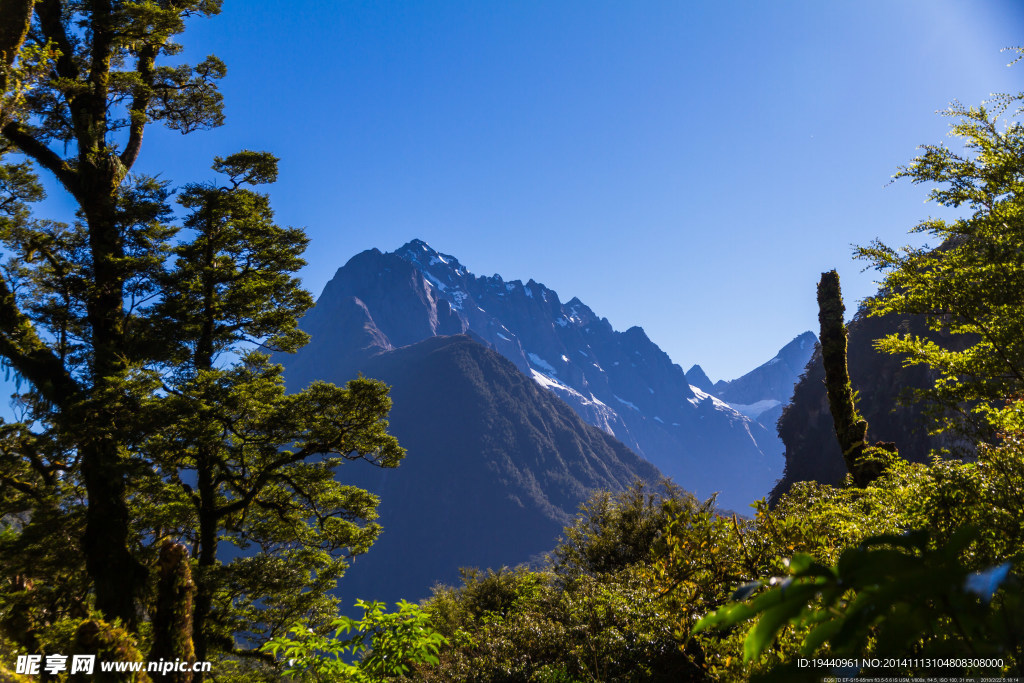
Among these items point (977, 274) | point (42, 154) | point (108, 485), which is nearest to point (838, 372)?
point (977, 274)

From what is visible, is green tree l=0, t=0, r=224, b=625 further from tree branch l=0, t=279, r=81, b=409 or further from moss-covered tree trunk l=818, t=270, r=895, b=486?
moss-covered tree trunk l=818, t=270, r=895, b=486

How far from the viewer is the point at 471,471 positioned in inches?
6088

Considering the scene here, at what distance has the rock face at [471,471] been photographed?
136 metres

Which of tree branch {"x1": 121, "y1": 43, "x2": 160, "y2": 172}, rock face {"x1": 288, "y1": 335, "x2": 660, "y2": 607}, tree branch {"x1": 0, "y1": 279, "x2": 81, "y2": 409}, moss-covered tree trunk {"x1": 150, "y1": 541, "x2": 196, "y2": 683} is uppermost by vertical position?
rock face {"x1": 288, "y1": 335, "x2": 660, "y2": 607}

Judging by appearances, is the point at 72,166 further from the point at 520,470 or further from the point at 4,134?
the point at 520,470

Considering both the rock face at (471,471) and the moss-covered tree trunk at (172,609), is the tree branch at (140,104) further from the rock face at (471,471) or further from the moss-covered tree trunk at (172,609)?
the rock face at (471,471)

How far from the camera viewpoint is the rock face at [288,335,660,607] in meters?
136

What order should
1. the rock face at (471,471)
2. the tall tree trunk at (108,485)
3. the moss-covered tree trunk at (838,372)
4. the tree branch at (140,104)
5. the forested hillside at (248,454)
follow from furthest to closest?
the rock face at (471,471) → the moss-covered tree trunk at (838,372) → the tree branch at (140,104) → the tall tree trunk at (108,485) → the forested hillside at (248,454)

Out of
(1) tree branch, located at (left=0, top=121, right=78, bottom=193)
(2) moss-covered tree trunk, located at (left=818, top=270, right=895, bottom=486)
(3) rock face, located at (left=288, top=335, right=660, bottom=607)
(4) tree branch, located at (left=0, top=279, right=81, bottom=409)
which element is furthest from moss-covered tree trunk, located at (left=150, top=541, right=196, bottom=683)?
(3) rock face, located at (left=288, top=335, right=660, bottom=607)

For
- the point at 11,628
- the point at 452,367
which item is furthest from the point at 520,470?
the point at 11,628

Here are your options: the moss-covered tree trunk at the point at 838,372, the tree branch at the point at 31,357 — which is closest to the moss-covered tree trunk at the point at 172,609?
the tree branch at the point at 31,357

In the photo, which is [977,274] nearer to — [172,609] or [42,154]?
[172,609]

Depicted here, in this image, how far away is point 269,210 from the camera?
11664mm

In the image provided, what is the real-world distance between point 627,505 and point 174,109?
18.8 meters
